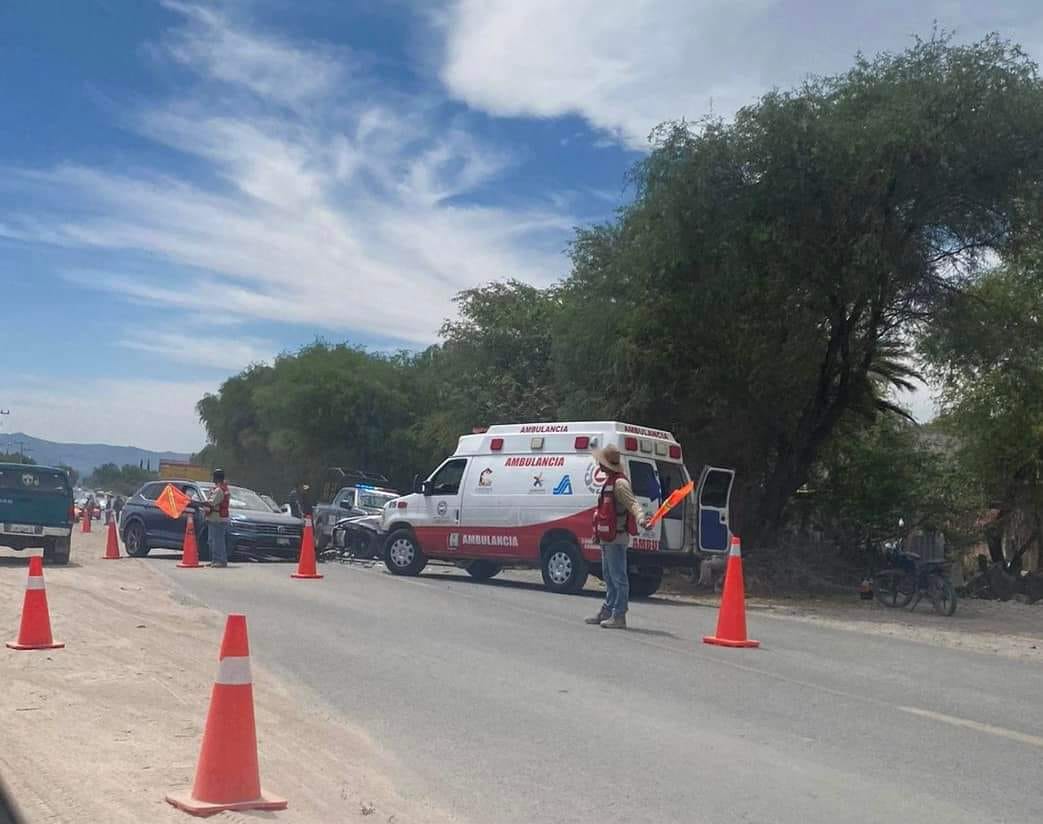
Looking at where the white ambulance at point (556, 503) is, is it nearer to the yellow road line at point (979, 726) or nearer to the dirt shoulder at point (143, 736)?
the dirt shoulder at point (143, 736)

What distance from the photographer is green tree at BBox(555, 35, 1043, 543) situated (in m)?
19.7

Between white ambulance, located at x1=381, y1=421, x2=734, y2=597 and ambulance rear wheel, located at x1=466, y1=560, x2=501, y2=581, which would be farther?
ambulance rear wheel, located at x1=466, y1=560, x2=501, y2=581

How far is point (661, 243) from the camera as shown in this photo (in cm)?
2158

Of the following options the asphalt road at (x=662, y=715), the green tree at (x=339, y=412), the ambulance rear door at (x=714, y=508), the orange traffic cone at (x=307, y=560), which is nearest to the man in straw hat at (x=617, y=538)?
the asphalt road at (x=662, y=715)

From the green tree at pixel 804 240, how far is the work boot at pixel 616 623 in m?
8.79

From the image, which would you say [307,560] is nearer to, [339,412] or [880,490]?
[880,490]

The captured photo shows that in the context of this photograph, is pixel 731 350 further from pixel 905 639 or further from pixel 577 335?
pixel 905 639

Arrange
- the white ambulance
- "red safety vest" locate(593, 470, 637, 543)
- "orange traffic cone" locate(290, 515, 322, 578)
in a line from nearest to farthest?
"red safety vest" locate(593, 470, 637, 543) < the white ambulance < "orange traffic cone" locate(290, 515, 322, 578)

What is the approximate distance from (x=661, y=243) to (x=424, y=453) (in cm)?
2962

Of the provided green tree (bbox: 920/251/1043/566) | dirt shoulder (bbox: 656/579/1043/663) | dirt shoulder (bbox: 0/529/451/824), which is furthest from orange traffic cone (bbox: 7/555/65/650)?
green tree (bbox: 920/251/1043/566)

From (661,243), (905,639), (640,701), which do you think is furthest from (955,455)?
(640,701)

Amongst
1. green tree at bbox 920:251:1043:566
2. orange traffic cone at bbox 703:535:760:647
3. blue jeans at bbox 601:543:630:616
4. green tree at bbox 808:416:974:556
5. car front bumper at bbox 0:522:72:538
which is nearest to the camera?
orange traffic cone at bbox 703:535:760:647

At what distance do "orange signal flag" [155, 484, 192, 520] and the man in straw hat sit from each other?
40.1 feet

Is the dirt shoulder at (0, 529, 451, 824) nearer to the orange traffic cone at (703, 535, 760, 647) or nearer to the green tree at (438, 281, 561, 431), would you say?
the orange traffic cone at (703, 535, 760, 647)
